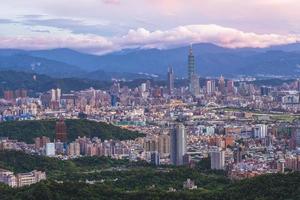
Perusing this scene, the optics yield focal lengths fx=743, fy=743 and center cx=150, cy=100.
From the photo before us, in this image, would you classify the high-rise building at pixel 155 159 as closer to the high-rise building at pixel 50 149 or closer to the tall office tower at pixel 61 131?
the high-rise building at pixel 50 149

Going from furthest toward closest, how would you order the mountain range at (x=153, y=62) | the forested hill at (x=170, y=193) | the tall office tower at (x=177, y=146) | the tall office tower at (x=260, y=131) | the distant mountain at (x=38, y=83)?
the mountain range at (x=153, y=62) → the distant mountain at (x=38, y=83) → the tall office tower at (x=260, y=131) → the tall office tower at (x=177, y=146) → the forested hill at (x=170, y=193)

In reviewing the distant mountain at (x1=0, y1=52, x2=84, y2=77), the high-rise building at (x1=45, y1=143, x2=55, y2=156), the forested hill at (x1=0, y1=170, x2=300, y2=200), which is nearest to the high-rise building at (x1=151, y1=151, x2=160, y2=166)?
the high-rise building at (x1=45, y1=143, x2=55, y2=156)

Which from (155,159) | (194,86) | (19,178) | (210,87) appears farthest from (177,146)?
(194,86)

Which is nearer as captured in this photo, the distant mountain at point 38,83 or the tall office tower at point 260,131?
the tall office tower at point 260,131

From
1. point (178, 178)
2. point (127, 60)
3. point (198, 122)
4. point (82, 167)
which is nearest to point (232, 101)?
point (198, 122)

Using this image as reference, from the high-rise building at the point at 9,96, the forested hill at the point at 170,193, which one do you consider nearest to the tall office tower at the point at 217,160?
the forested hill at the point at 170,193

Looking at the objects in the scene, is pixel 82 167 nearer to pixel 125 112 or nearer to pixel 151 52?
pixel 125 112

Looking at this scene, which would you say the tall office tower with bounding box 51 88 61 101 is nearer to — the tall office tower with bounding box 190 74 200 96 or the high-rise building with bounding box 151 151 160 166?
the tall office tower with bounding box 190 74 200 96
